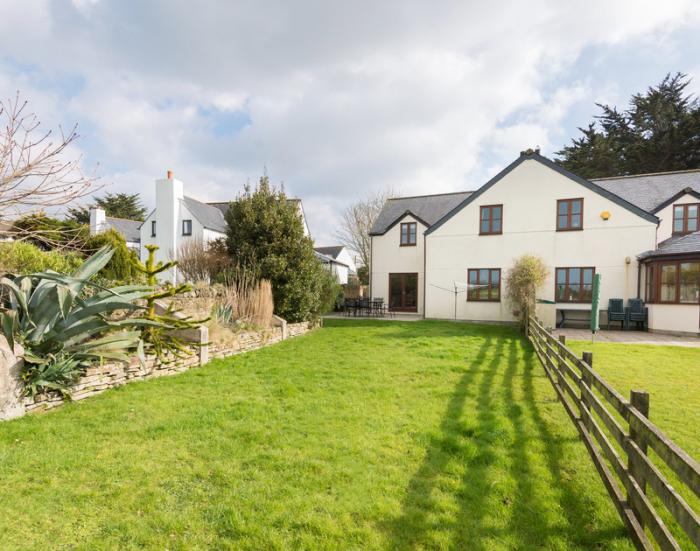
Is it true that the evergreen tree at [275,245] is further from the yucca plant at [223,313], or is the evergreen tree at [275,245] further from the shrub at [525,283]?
the shrub at [525,283]

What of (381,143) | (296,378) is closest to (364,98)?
(381,143)

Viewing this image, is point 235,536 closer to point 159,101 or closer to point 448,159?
point 159,101

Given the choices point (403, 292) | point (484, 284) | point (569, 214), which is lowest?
point (403, 292)

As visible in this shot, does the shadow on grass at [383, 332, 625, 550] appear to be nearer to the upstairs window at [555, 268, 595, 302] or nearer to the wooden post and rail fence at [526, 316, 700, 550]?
the wooden post and rail fence at [526, 316, 700, 550]

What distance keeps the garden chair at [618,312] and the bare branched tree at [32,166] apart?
1764 cm

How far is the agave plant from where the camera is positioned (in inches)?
191

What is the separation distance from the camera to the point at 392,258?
20781 mm

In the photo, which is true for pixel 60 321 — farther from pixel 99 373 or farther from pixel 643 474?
pixel 643 474

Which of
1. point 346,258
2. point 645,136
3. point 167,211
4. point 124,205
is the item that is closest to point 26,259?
point 167,211

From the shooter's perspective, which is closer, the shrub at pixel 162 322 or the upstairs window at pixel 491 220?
the shrub at pixel 162 322

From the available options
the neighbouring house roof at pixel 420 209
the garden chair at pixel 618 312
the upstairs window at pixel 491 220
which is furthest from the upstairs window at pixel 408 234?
the garden chair at pixel 618 312

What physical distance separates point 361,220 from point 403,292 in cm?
1615

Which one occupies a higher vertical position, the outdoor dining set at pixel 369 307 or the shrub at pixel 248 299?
the shrub at pixel 248 299

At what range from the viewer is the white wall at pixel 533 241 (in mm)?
14945
